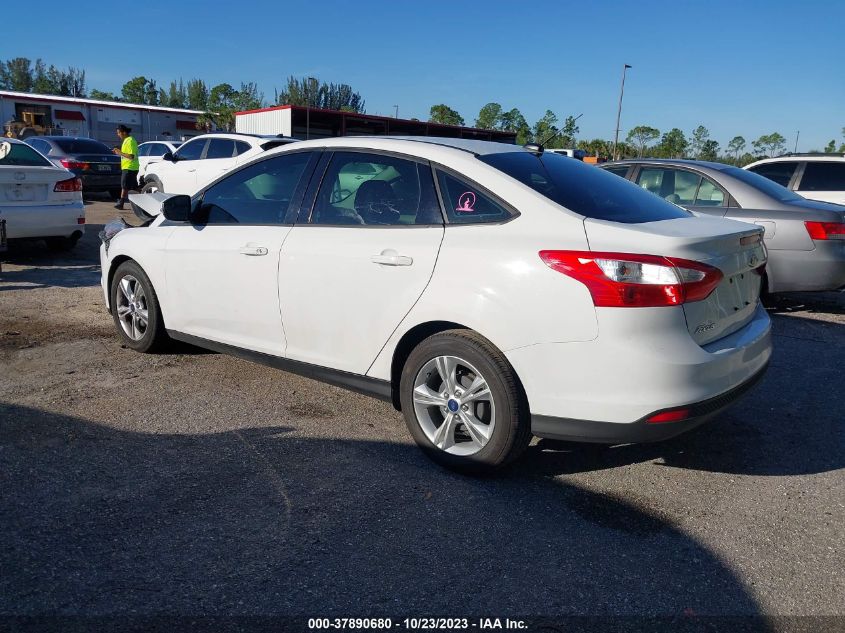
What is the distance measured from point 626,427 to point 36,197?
315 inches

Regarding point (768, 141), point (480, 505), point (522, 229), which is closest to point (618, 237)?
point (522, 229)

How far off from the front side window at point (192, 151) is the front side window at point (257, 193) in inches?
398

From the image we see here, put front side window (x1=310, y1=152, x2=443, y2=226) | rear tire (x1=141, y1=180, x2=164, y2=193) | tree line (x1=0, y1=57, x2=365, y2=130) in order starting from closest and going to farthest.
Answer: front side window (x1=310, y1=152, x2=443, y2=226), rear tire (x1=141, y1=180, x2=164, y2=193), tree line (x1=0, y1=57, x2=365, y2=130)

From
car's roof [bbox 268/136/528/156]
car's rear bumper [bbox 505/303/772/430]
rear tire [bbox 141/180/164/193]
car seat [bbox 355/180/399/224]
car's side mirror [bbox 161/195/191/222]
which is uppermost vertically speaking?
car's roof [bbox 268/136/528/156]

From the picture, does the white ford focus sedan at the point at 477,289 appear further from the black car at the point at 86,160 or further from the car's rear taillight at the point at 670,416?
the black car at the point at 86,160

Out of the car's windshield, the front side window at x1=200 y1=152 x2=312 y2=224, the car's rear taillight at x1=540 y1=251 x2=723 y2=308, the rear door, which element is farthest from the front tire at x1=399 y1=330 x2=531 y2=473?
the car's windshield

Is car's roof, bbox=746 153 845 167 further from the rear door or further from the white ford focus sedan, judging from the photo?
the rear door

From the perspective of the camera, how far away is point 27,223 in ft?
27.5

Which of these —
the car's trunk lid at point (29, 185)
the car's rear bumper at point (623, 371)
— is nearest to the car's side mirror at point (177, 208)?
the car's rear bumper at point (623, 371)

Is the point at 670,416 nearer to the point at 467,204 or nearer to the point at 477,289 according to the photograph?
the point at 477,289

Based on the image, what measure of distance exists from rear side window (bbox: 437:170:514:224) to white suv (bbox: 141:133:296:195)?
32.0ft

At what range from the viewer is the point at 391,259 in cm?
362

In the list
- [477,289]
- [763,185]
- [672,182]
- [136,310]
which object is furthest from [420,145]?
[763,185]

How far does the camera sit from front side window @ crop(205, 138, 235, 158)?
1343 cm
